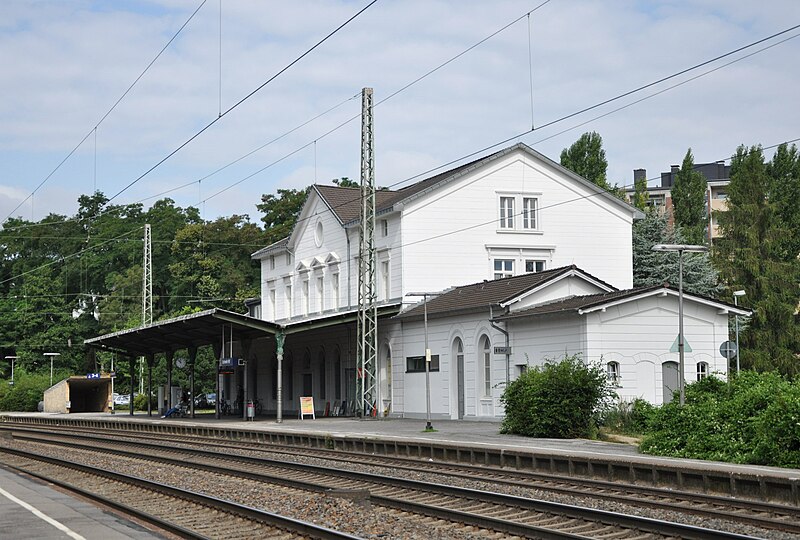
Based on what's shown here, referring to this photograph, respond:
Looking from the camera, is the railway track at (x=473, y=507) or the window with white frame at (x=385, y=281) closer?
the railway track at (x=473, y=507)

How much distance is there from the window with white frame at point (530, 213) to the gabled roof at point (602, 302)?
12929 mm

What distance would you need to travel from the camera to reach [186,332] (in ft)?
152

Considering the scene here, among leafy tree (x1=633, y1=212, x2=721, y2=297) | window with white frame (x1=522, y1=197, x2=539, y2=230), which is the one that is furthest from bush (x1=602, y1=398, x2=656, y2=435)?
leafy tree (x1=633, y1=212, x2=721, y2=297)

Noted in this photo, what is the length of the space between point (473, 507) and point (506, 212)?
34284 millimetres

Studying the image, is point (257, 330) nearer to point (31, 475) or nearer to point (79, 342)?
point (31, 475)

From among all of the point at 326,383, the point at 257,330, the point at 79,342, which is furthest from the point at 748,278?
the point at 79,342

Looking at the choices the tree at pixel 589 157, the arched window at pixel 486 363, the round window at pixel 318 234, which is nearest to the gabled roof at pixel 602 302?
the arched window at pixel 486 363

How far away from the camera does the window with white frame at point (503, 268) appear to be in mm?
48656

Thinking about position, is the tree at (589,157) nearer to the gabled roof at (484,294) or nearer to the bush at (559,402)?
the gabled roof at (484,294)

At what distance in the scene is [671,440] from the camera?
2272 cm

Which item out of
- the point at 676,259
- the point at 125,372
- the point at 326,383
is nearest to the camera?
the point at 326,383

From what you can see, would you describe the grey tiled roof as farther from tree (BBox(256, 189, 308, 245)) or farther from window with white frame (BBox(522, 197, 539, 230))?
tree (BBox(256, 189, 308, 245))

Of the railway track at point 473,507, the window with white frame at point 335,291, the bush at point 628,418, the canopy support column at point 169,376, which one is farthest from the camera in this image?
the window with white frame at point 335,291

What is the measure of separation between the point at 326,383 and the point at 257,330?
956 cm
